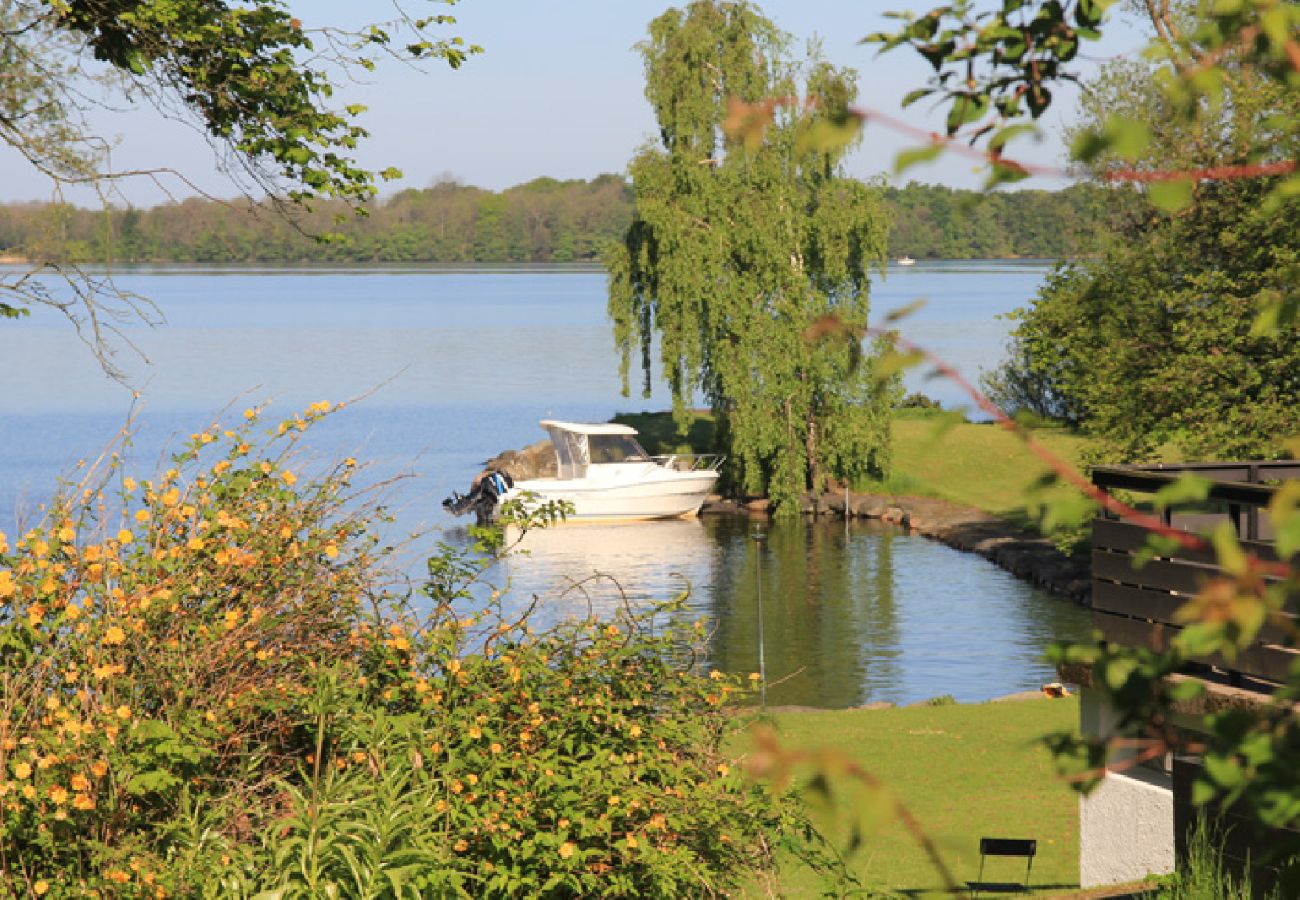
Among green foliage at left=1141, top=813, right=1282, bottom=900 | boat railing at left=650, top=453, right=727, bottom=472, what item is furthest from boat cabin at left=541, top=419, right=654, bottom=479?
green foliage at left=1141, top=813, right=1282, bottom=900

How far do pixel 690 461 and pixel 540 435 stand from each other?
605 inches

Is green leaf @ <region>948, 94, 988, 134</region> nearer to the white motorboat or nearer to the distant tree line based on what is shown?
the white motorboat

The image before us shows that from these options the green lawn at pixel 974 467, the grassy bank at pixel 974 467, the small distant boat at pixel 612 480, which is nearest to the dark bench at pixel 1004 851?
A: the green lawn at pixel 974 467

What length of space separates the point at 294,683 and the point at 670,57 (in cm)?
3469

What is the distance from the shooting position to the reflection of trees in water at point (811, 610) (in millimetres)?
26078

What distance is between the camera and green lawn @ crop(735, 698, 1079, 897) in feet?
42.2

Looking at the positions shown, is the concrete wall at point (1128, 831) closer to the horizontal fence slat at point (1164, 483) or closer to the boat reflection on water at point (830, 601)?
the horizontal fence slat at point (1164, 483)

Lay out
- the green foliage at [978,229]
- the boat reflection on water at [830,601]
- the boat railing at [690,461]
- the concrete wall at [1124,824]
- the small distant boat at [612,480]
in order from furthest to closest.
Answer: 1. the green foliage at [978,229]
2. the boat railing at [690,461]
3. the small distant boat at [612,480]
4. the boat reflection on water at [830,601]
5. the concrete wall at [1124,824]

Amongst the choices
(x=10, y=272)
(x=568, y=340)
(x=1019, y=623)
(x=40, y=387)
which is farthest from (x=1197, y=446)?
(x=568, y=340)

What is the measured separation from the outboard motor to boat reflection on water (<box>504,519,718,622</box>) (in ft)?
3.29

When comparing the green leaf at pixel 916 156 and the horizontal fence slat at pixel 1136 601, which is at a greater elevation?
the green leaf at pixel 916 156

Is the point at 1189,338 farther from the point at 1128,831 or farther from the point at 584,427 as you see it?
the point at 584,427

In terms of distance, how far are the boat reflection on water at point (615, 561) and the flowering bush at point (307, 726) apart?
831 inches

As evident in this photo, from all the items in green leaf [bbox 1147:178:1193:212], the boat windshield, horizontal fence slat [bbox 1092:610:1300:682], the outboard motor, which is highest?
green leaf [bbox 1147:178:1193:212]
